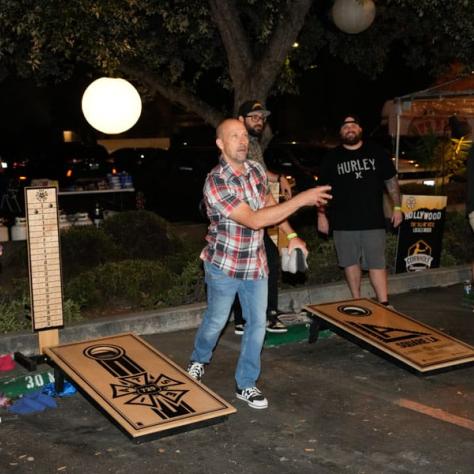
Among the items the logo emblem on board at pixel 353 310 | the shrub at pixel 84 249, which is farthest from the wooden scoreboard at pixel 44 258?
the shrub at pixel 84 249

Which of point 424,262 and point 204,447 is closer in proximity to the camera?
point 204,447

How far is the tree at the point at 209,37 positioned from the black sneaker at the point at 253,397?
434 centimetres

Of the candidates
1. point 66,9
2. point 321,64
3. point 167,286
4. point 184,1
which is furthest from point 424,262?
point 321,64

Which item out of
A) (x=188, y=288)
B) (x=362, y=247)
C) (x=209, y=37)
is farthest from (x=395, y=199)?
(x=209, y=37)

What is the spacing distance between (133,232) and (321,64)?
884 inches

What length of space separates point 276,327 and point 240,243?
6.90 ft

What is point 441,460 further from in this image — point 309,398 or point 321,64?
point 321,64

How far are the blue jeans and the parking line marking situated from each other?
3.62 feet

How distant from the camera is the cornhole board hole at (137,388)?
5.16 metres

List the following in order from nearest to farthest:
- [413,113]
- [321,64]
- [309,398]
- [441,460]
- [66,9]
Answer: [441,460], [309,398], [66,9], [413,113], [321,64]

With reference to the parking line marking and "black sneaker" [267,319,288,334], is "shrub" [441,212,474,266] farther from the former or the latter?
the parking line marking

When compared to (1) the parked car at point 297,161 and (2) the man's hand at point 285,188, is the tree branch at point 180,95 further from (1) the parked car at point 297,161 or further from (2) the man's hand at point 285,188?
(1) the parked car at point 297,161

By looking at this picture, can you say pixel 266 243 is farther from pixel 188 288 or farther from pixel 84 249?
pixel 84 249

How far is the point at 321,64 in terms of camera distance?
3122cm
